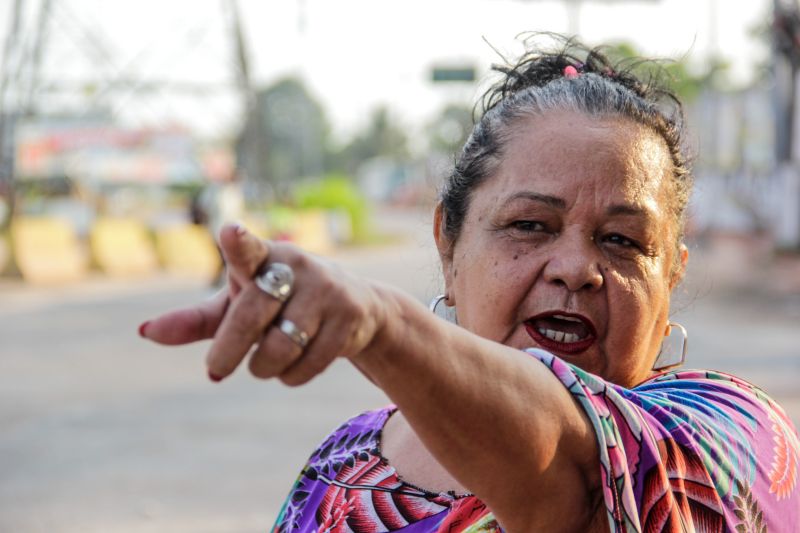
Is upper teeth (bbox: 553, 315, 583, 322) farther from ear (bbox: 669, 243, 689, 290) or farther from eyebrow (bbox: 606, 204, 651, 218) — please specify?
ear (bbox: 669, 243, 689, 290)

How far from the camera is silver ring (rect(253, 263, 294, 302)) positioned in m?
0.97

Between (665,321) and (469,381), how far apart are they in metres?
0.80

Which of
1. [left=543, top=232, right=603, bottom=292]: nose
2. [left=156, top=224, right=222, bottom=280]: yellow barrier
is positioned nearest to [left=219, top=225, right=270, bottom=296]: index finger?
[left=543, top=232, right=603, bottom=292]: nose

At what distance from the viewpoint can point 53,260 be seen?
1616cm

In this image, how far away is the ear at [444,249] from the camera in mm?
1975

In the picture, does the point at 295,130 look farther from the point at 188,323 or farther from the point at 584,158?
the point at 188,323

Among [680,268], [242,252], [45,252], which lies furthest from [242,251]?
[45,252]

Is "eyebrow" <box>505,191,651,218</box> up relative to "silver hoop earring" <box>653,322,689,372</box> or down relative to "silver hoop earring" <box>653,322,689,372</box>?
up

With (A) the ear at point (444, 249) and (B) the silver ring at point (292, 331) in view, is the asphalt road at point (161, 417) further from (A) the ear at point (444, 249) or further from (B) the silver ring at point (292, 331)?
(B) the silver ring at point (292, 331)

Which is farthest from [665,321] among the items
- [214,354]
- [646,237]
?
[214,354]

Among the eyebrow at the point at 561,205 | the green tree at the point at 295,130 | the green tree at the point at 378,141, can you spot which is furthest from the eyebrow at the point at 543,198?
the green tree at the point at 378,141

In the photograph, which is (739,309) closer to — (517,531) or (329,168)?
(517,531)

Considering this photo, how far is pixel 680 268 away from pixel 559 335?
457 millimetres

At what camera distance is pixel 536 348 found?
143 cm
